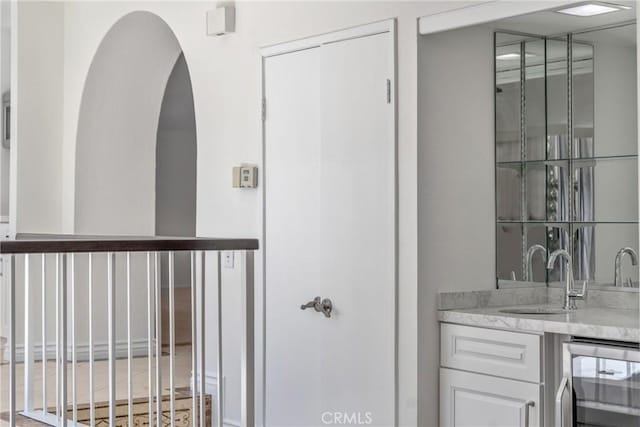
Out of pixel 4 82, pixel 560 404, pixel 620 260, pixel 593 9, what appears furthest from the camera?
pixel 4 82

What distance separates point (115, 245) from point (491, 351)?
5.27 feet

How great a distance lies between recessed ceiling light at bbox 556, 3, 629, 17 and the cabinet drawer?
1452mm

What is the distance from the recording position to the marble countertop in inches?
133

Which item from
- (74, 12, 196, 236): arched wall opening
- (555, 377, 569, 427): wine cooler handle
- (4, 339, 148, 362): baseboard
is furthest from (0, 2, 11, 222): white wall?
(555, 377, 569, 427): wine cooler handle

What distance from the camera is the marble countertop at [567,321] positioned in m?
3.37

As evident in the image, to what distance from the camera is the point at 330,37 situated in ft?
14.0

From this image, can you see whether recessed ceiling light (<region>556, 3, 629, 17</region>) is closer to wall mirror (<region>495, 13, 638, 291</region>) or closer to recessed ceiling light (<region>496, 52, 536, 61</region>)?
wall mirror (<region>495, 13, 638, 291</region>)

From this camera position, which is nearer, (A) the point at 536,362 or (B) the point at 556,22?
(A) the point at 536,362

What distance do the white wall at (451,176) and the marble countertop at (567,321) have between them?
146mm

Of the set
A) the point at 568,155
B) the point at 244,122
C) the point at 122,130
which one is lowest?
the point at 568,155

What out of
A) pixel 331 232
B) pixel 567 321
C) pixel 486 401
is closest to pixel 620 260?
pixel 567 321

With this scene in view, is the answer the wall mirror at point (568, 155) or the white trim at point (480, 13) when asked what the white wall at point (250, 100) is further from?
the wall mirror at point (568, 155)

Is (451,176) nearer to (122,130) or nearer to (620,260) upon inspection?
(620,260)

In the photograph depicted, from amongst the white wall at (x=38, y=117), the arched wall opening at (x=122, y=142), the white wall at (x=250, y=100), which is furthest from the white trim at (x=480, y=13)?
the white wall at (x=38, y=117)
